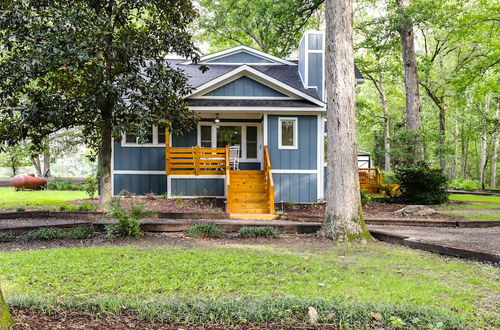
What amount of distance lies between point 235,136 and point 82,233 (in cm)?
946

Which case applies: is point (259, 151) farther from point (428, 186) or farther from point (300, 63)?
point (428, 186)

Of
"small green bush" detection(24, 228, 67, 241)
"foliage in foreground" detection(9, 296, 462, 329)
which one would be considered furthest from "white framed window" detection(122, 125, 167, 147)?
"foliage in foreground" detection(9, 296, 462, 329)

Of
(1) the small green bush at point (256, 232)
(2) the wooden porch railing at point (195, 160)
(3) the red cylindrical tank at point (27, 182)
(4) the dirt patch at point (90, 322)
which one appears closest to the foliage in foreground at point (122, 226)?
(1) the small green bush at point (256, 232)

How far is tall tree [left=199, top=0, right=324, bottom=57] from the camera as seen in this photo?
1683 cm

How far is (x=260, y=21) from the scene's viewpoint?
21.4 m

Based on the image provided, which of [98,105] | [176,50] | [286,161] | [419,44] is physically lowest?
[286,161]

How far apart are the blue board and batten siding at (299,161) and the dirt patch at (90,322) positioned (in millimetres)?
11525

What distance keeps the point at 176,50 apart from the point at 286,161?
5.82 metres

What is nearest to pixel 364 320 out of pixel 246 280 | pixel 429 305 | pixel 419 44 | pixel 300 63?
pixel 429 305

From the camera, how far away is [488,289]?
4500 millimetres

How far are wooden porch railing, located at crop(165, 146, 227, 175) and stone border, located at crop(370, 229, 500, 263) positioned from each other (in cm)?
778

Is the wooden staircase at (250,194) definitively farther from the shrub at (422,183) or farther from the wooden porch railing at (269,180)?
the shrub at (422,183)

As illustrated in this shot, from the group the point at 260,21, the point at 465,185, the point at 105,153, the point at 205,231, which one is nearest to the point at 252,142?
the point at 105,153

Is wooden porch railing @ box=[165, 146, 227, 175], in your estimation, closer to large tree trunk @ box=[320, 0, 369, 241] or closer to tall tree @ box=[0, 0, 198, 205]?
tall tree @ box=[0, 0, 198, 205]
